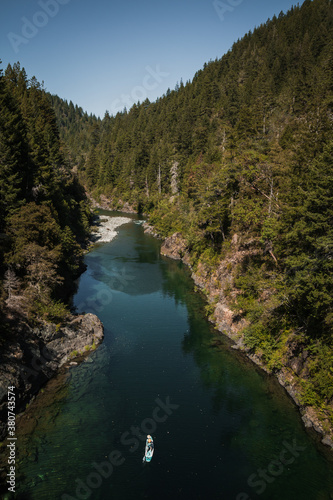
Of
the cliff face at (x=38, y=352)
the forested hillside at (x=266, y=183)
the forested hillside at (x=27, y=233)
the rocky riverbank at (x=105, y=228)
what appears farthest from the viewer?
the rocky riverbank at (x=105, y=228)

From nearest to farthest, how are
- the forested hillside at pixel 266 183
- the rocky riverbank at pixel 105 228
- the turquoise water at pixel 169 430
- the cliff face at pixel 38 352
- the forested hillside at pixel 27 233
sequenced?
the turquoise water at pixel 169 430, the cliff face at pixel 38 352, the forested hillside at pixel 266 183, the forested hillside at pixel 27 233, the rocky riverbank at pixel 105 228

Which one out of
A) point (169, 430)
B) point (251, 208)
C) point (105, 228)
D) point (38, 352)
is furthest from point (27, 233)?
point (105, 228)

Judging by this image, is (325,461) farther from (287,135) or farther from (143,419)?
(287,135)

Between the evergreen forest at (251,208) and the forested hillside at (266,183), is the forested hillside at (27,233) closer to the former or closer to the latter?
the evergreen forest at (251,208)

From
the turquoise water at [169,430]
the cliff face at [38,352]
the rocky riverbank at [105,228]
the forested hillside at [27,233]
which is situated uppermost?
the forested hillside at [27,233]

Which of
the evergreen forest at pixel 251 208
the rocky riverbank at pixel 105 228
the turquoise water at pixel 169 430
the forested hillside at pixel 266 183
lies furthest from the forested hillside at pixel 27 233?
the rocky riverbank at pixel 105 228

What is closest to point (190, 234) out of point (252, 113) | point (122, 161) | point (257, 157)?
point (257, 157)
